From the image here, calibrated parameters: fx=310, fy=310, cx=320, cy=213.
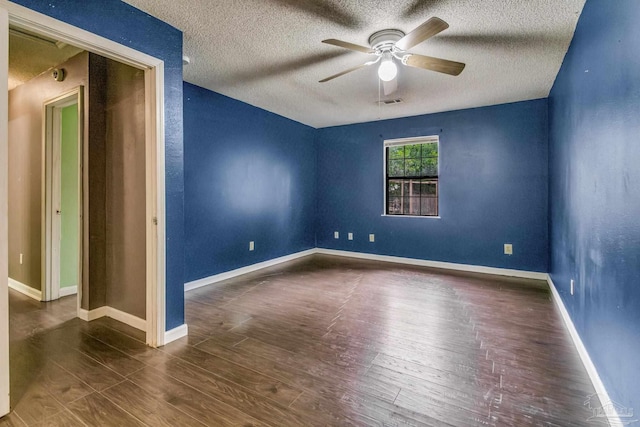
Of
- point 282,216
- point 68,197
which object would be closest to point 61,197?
point 68,197

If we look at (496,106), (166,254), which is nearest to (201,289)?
(166,254)

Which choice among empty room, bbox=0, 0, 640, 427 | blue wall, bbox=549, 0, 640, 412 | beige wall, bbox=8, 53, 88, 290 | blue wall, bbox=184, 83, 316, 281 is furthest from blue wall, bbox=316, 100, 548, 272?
beige wall, bbox=8, 53, 88, 290

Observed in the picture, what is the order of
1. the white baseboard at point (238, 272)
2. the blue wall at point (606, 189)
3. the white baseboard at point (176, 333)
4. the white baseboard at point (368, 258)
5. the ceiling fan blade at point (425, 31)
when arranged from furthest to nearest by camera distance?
1. the white baseboard at point (368, 258)
2. the white baseboard at point (238, 272)
3. the white baseboard at point (176, 333)
4. the ceiling fan blade at point (425, 31)
5. the blue wall at point (606, 189)

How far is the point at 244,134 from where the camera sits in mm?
4363

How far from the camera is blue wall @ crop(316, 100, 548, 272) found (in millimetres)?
4141

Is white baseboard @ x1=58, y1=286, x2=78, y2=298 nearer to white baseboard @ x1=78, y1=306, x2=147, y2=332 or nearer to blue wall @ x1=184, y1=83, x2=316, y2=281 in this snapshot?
white baseboard @ x1=78, y1=306, x2=147, y2=332

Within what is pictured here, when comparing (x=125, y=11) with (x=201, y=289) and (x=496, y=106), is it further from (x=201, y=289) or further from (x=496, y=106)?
(x=496, y=106)

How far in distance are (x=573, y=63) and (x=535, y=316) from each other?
2158 mm

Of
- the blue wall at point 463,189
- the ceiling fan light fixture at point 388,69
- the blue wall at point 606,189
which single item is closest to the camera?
the blue wall at point 606,189

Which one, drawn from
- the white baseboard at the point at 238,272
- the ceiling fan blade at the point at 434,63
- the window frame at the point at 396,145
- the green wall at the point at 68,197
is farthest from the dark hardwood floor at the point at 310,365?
the ceiling fan blade at the point at 434,63

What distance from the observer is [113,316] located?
2.76 meters

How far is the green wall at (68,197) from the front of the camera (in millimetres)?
3418

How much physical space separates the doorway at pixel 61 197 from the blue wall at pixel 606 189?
3.74m

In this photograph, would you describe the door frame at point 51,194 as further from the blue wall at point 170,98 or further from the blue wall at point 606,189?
the blue wall at point 606,189
